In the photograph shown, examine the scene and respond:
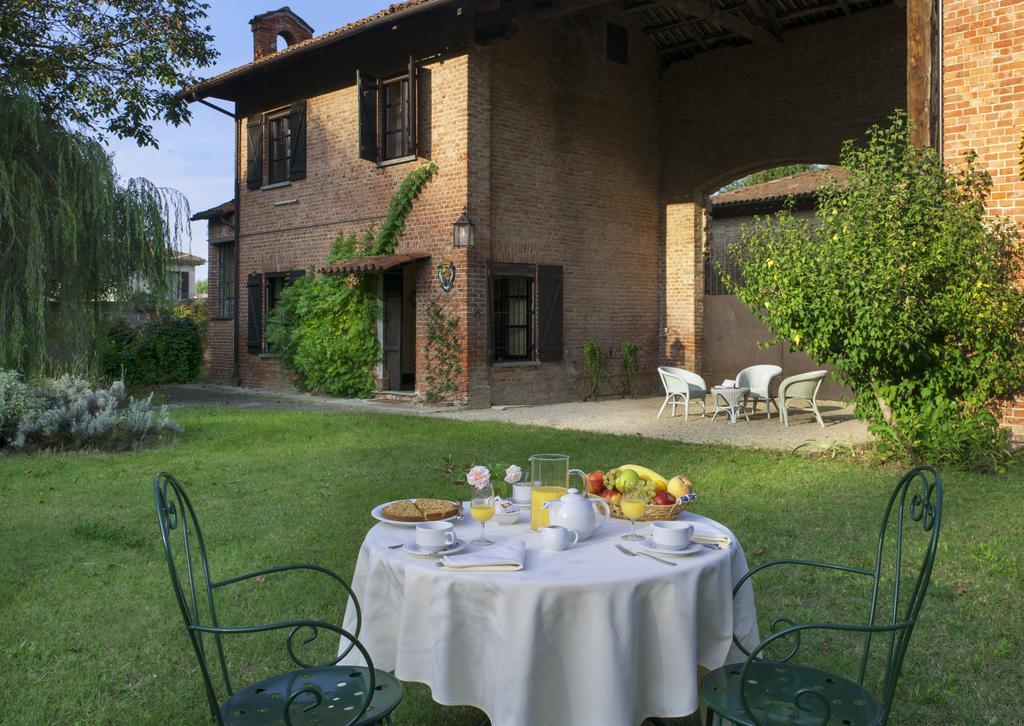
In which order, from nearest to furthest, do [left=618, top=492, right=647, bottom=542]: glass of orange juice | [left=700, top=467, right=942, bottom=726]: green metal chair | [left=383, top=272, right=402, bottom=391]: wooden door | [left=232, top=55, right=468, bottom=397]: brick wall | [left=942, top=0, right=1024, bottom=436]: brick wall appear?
[left=700, top=467, right=942, bottom=726]: green metal chair → [left=618, top=492, right=647, bottom=542]: glass of orange juice → [left=942, top=0, right=1024, bottom=436]: brick wall → [left=232, top=55, right=468, bottom=397]: brick wall → [left=383, top=272, right=402, bottom=391]: wooden door

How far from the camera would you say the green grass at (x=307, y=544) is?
3023mm

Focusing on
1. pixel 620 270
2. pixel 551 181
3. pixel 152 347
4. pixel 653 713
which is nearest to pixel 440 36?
pixel 551 181

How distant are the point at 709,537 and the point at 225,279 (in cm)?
1611

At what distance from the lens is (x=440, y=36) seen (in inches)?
469

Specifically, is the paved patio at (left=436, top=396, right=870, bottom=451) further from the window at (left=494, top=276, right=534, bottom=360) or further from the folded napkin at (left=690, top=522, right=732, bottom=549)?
the folded napkin at (left=690, top=522, right=732, bottom=549)

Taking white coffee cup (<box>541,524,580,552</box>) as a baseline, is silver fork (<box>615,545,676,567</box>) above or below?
below

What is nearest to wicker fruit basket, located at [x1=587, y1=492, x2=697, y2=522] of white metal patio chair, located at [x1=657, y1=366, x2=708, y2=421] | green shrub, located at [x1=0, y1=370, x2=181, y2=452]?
green shrub, located at [x1=0, y1=370, x2=181, y2=452]

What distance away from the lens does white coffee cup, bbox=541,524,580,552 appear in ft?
7.55

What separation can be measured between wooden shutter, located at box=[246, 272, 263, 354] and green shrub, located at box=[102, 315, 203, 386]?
92.8 inches

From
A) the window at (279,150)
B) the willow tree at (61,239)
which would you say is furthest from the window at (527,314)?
the window at (279,150)

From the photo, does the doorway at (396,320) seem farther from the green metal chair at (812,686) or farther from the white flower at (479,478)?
the green metal chair at (812,686)

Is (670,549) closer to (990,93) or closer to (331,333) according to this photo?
(990,93)

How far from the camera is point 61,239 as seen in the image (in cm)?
948

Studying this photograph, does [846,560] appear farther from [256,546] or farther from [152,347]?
[152,347]
